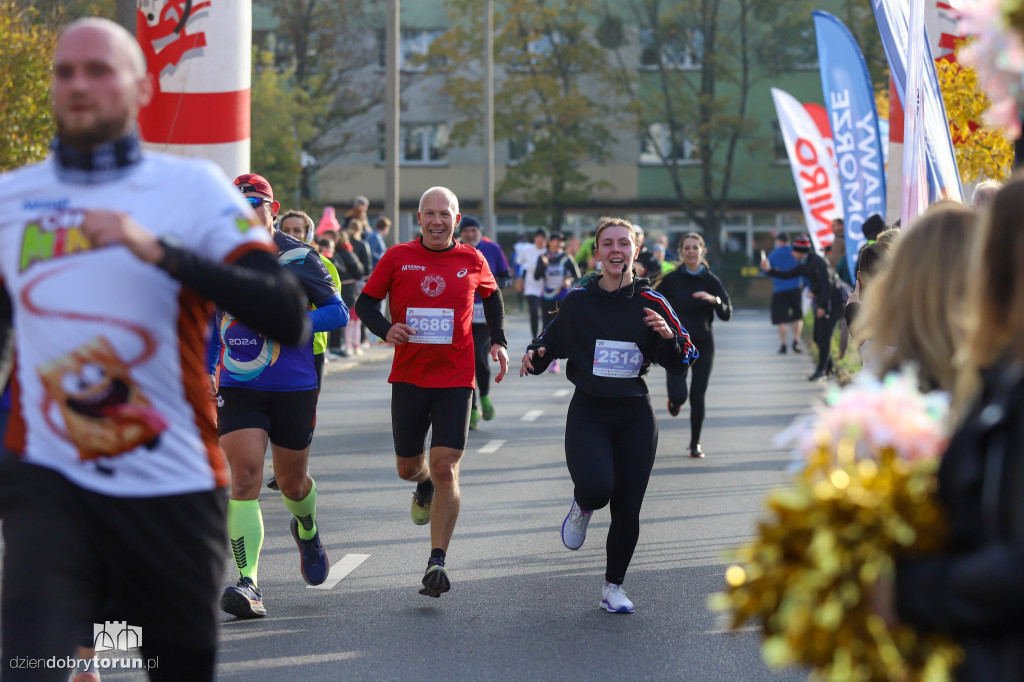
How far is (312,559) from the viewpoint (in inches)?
262

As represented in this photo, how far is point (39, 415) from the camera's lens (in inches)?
117

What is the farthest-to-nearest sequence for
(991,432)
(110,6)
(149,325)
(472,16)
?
1. (472,16)
2. (110,6)
3. (149,325)
4. (991,432)

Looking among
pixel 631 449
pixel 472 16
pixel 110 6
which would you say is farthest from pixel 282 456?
pixel 472 16

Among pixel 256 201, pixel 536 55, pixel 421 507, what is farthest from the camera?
pixel 536 55

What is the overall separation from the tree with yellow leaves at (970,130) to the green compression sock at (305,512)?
8.92 meters

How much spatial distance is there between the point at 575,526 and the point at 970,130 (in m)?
8.29

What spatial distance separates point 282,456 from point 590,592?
1745 mm

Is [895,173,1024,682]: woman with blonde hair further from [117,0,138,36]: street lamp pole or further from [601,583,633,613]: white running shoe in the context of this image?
[117,0,138,36]: street lamp pole

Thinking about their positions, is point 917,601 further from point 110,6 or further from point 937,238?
point 110,6

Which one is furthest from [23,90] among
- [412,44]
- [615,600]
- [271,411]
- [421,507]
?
[412,44]

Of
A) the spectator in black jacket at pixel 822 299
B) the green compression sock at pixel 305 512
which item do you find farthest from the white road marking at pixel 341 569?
the spectator in black jacket at pixel 822 299

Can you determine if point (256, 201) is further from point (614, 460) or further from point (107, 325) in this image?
point (107, 325)

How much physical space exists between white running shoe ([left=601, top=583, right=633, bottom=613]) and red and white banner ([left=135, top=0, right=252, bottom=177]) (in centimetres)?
536

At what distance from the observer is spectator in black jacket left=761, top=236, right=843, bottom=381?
18594mm
